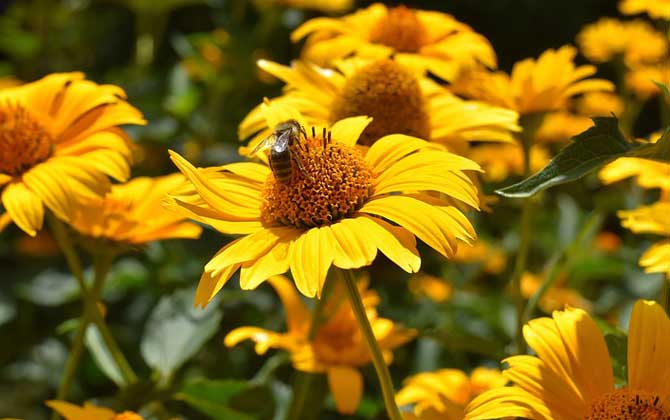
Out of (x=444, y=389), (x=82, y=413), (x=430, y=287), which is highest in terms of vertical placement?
(x=82, y=413)

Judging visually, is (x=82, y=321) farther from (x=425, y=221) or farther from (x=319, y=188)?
(x=425, y=221)

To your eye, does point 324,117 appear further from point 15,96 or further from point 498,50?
point 498,50

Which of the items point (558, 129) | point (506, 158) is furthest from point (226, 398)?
point (558, 129)

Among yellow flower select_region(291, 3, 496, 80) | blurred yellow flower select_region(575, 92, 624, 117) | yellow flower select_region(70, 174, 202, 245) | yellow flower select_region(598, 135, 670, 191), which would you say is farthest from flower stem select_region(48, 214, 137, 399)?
blurred yellow flower select_region(575, 92, 624, 117)

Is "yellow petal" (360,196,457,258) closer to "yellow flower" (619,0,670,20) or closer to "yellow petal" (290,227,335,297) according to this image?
"yellow petal" (290,227,335,297)

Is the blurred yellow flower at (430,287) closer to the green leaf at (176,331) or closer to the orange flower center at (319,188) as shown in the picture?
the green leaf at (176,331)

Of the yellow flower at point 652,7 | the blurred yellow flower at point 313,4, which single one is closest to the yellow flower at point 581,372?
the yellow flower at point 652,7

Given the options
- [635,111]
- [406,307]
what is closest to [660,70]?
[635,111]
